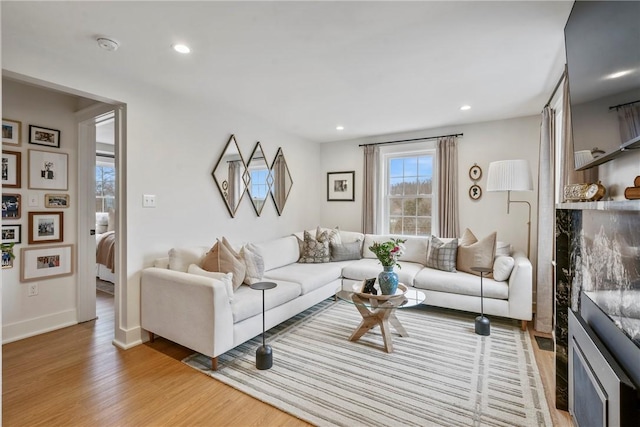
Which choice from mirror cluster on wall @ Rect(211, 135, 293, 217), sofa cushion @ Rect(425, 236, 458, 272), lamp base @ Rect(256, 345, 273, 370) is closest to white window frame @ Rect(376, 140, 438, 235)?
sofa cushion @ Rect(425, 236, 458, 272)

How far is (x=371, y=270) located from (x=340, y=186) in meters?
1.93

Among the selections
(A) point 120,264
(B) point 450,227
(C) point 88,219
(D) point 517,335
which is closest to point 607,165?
(D) point 517,335

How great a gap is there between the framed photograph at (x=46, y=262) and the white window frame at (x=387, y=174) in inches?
159

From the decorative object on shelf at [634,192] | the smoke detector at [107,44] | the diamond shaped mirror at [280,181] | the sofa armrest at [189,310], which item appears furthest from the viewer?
the diamond shaped mirror at [280,181]

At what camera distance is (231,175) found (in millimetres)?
3793

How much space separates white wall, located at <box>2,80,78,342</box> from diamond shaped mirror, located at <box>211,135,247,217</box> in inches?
59.3

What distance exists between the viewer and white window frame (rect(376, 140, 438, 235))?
4617 millimetres

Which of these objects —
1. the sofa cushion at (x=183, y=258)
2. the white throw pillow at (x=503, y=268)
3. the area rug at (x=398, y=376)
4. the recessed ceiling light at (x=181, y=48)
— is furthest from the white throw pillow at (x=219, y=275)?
the white throw pillow at (x=503, y=268)

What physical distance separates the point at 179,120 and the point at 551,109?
12.5ft

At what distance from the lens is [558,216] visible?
2025 mm

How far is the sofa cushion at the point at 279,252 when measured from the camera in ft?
12.4

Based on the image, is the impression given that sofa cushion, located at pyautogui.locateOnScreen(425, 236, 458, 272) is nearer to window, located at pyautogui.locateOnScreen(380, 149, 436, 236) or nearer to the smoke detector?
window, located at pyautogui.locateOnScreen(380, 149, 436, 236)

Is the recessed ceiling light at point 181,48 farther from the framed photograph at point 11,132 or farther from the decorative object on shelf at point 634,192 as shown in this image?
the decorative object on shelf at point 634,192

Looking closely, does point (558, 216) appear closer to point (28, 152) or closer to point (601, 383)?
point (601, 383)
